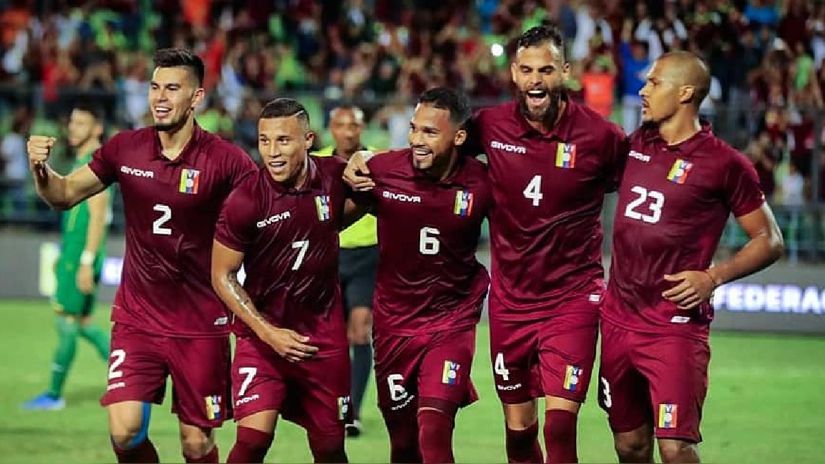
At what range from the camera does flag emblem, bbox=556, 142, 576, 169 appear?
8.79m

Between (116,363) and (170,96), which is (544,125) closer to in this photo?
(170,96)

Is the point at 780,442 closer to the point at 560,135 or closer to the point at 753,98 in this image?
the point at 560,135

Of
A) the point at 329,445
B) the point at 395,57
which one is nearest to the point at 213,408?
the point at 329,445

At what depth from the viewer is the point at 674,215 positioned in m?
8.30

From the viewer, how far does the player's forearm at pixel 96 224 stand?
12.1 metres

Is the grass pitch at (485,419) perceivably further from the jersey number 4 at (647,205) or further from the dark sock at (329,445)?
the jersey number 4 at (647,205)

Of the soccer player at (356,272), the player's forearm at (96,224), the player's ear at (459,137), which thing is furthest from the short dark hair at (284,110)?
the player's forearm at (96,224)

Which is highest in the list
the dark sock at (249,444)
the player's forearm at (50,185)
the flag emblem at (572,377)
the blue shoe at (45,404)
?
the player's forearm at (50,185)

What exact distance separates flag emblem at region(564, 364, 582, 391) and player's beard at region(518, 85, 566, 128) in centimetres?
137

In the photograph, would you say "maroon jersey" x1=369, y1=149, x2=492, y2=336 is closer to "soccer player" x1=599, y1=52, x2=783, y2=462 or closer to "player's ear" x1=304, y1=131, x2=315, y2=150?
"player's ear" x1=304, y1=131, x2=315, y2=150

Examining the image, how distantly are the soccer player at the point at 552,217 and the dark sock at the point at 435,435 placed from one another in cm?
56

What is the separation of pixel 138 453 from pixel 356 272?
3.33 m

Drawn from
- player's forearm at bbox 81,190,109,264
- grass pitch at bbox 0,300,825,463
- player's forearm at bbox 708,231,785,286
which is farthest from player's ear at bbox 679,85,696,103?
player's forearm at bbox 81,190,109,264

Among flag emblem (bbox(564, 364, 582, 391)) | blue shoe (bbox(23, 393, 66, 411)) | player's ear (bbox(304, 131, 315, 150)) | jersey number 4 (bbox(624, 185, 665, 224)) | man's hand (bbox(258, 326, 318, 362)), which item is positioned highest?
player's ear (bbox(304, 131, 315, 150))
